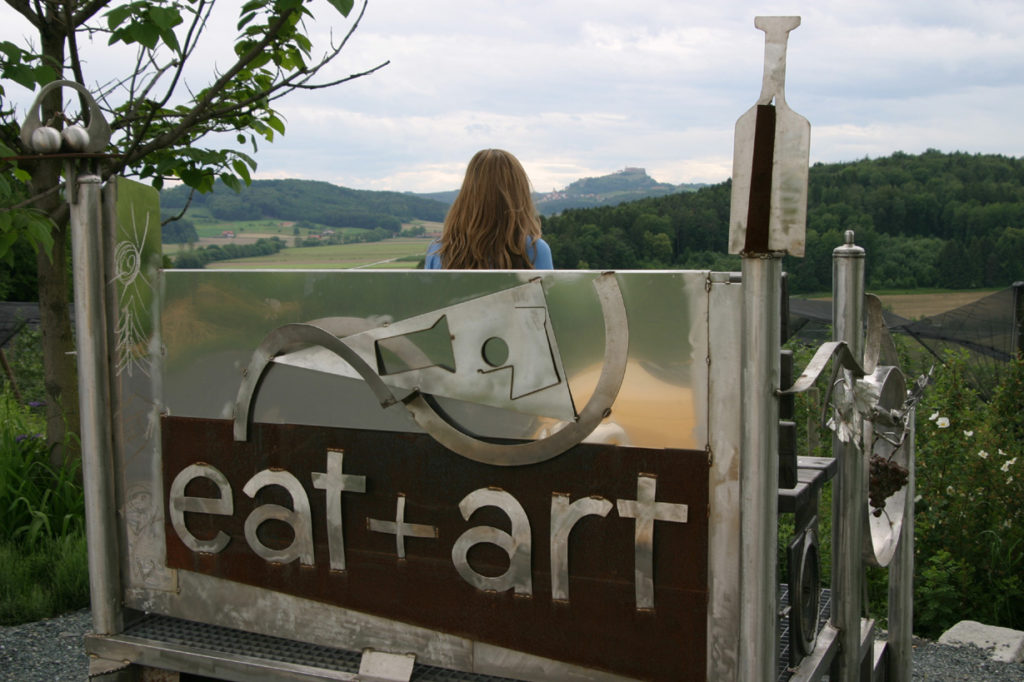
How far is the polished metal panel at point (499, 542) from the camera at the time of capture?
216cm

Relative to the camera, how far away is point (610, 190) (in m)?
12.4

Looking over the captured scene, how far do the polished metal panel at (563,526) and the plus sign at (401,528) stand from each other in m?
0.31

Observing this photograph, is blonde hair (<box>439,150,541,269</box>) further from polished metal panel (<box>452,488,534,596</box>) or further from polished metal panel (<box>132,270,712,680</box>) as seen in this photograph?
polished metal panel (<box>452,488,534,596</box>)

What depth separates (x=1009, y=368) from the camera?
18.8 ft

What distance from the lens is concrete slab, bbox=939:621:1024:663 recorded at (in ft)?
13.5

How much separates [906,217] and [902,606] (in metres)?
13.6

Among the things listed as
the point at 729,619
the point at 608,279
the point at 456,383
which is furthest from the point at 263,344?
the point at 729,619

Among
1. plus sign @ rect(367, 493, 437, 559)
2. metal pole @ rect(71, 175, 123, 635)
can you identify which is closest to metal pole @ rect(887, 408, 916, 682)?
plus sign @ rect(367, 493, 437, 559)

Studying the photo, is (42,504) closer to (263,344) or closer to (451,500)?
(263,344)

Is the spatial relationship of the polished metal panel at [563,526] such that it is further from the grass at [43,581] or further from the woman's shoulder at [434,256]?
the grass at [43,581]

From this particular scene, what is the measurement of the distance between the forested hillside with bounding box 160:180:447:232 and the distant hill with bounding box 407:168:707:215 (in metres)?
0.58

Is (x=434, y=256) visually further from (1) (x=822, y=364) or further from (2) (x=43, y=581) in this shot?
(2) (x=43, y=581)

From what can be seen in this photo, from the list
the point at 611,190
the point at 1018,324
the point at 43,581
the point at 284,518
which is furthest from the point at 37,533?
the point at 611,190

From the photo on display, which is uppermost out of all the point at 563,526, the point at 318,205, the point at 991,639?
the point at 318,205
